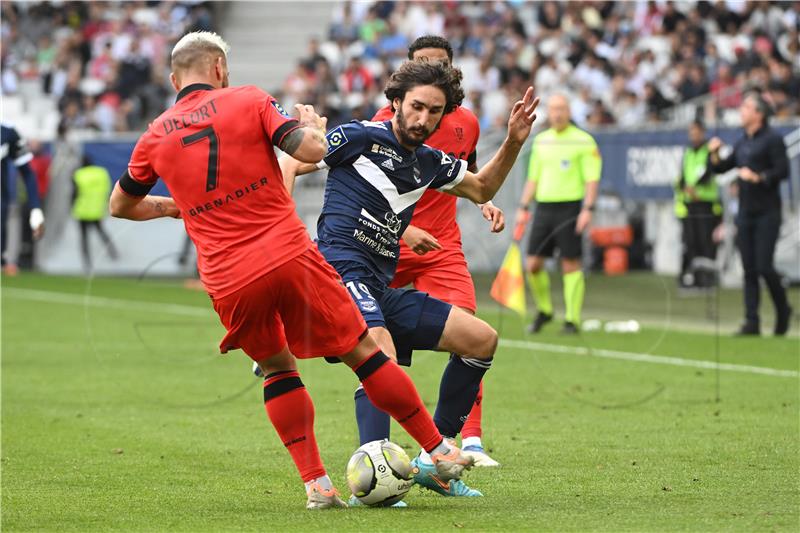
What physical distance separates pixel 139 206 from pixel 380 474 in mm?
1694

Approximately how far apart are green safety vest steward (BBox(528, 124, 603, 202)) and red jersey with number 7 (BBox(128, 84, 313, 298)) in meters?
9.20

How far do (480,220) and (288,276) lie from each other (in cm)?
1476

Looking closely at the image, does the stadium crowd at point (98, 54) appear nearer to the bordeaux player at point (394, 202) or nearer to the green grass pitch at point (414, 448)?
the green grass pitch at point (414, 448)

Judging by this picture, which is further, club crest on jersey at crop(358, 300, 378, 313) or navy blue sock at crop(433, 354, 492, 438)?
navy blue sock at crop(433, 354, 492, 438)

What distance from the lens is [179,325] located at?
16891 mm

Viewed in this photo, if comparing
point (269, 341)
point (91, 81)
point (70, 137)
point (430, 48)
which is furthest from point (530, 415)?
point (91, 81)

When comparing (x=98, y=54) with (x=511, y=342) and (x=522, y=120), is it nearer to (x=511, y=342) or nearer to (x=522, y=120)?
(x=511, y=342)

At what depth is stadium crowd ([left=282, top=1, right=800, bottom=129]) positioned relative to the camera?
934 inches

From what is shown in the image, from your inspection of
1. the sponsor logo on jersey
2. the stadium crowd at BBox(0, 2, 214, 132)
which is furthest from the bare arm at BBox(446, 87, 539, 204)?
the stadium crowd at BBox(0, 2, 214, 132)

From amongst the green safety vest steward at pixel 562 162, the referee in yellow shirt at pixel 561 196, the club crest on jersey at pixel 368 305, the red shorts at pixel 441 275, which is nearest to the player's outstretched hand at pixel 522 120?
the club crest on jersey at pixel 368 305

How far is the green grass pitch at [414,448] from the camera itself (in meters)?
6.13

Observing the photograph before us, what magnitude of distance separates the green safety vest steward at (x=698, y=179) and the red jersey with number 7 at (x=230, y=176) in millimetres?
14084

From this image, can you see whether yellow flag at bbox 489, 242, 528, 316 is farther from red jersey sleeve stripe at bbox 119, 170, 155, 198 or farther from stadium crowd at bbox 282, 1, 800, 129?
red jersey sleeve stripe at bbox 119, 170, 155, 198

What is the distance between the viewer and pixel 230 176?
235 inches
